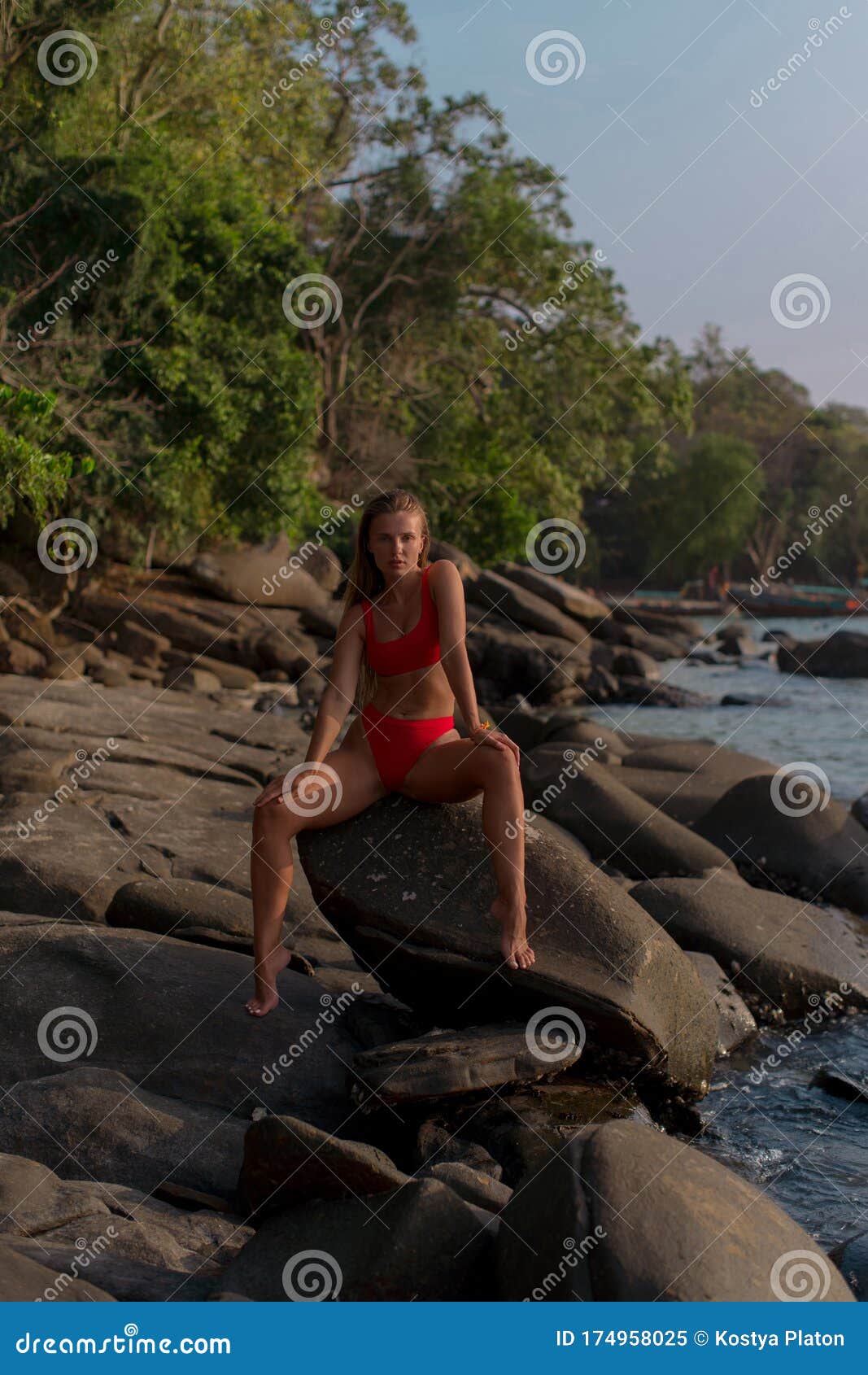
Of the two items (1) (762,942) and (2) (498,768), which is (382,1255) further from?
(1) (762,942)

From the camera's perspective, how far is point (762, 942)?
7812mm

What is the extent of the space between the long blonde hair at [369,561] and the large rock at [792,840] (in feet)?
18.5

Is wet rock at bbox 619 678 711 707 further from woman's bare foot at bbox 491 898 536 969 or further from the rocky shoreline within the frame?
woman's bare foot at bbox 491 898 536 969

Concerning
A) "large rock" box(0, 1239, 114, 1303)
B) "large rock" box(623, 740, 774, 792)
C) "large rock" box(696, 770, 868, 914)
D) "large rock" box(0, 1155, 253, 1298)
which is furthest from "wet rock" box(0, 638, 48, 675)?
"large rock" box(0, 1239, 114, 1303)

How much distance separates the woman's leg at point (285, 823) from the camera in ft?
18.1

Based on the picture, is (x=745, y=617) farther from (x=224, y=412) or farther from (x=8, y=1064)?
(x=8, y=1064)

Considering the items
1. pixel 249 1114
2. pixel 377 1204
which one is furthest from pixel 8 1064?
pixel 377 1204

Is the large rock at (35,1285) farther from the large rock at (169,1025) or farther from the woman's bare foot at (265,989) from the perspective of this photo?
the woman's bare foot at (265,989)

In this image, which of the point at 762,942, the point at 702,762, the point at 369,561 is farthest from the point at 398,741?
the point at 702,762

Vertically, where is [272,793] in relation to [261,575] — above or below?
above

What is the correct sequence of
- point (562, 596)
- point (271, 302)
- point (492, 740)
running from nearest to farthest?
1. point (492, 740)
2. point (271, 302)
3. point (562, 596)

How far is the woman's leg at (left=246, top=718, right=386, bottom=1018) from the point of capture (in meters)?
5.51

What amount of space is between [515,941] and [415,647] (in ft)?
4.41

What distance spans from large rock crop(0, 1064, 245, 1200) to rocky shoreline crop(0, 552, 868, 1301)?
11 mm
